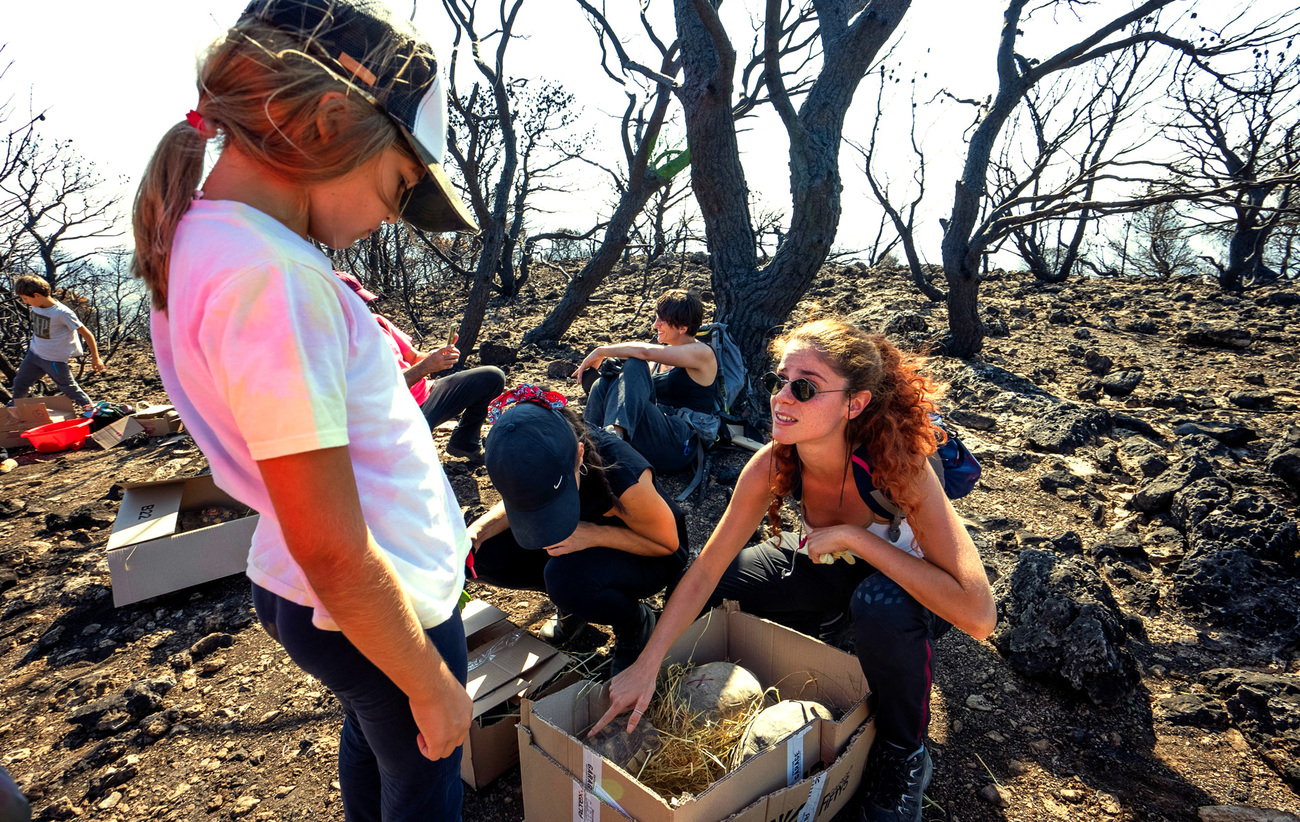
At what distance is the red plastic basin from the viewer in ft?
17.2

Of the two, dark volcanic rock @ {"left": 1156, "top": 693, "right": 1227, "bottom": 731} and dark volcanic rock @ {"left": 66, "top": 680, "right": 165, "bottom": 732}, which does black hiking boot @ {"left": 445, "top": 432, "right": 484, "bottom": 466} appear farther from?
dark volcanic rock @ {"left": 1156, "top": 693, "right": 1227, "bottom": 731}

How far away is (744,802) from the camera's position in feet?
5.20

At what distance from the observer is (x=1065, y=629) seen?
2.45 m

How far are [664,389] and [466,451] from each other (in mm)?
1409

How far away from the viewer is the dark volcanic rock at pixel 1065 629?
231 cm

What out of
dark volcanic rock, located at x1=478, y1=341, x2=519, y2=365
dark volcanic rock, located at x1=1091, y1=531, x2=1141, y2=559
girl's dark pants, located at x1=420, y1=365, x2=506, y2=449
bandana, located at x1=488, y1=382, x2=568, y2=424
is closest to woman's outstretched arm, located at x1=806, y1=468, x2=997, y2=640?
bandana, located at x1=488, y1=382, x2=568, y2=424

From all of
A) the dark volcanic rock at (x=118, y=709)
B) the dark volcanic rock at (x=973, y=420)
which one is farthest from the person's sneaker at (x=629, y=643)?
the dark volcanic rock at (x=973, y=420)

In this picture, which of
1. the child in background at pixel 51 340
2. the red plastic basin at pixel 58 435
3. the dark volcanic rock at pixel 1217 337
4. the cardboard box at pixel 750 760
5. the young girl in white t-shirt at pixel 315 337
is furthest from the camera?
the dark volcanic rock at pixel 1217 337

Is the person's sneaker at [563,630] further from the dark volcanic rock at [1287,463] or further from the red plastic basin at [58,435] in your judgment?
the red plastic basin at [58,435]

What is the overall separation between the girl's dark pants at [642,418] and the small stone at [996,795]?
2375 mm

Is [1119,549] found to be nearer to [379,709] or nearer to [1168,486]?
[1168,486]

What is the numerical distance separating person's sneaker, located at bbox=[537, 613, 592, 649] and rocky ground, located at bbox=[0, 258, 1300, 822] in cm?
12

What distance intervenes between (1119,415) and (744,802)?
4675mm

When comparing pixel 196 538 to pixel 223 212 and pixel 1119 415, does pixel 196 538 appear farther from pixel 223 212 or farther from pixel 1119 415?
pixel 1119 415
